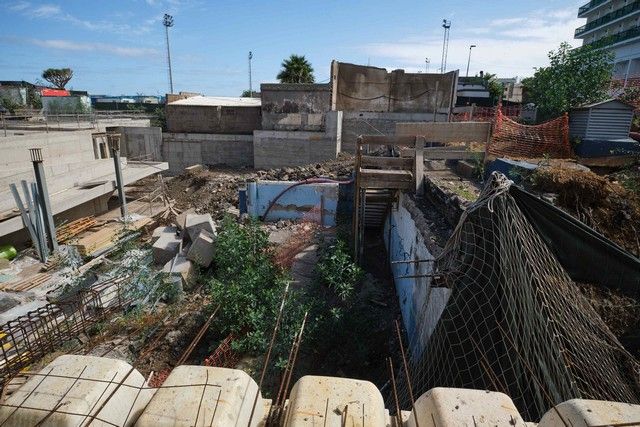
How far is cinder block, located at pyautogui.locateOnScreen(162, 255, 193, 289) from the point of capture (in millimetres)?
8445

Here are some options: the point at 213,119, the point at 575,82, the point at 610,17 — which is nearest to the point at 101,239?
the point at 213,119

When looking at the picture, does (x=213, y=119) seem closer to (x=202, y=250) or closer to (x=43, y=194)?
(x=43, y=194)

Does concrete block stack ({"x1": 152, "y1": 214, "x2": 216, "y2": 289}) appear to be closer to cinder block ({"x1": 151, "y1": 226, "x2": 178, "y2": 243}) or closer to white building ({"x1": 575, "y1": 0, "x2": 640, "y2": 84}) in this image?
cinder block ({"x1": 151, "y1": 226, "x2": 178, "y2": 243})

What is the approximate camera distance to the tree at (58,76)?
178 ft

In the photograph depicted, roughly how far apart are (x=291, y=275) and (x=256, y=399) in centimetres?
669

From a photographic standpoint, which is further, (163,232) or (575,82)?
(575,82)

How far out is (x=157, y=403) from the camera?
133cm

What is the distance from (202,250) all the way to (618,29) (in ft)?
178

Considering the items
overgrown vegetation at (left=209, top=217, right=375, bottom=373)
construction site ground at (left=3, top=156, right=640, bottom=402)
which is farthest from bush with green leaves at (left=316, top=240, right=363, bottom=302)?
construction site ground at (left=3, top=156, right=640, bottom=402)

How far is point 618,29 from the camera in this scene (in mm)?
41188

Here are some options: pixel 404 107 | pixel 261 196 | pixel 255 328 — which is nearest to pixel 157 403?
pixel 255 328

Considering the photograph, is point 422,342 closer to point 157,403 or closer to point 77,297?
point 157,403

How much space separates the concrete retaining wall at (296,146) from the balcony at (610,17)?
129 ft

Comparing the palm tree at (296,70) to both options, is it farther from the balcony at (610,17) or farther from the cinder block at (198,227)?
the balcony at (610,17)
